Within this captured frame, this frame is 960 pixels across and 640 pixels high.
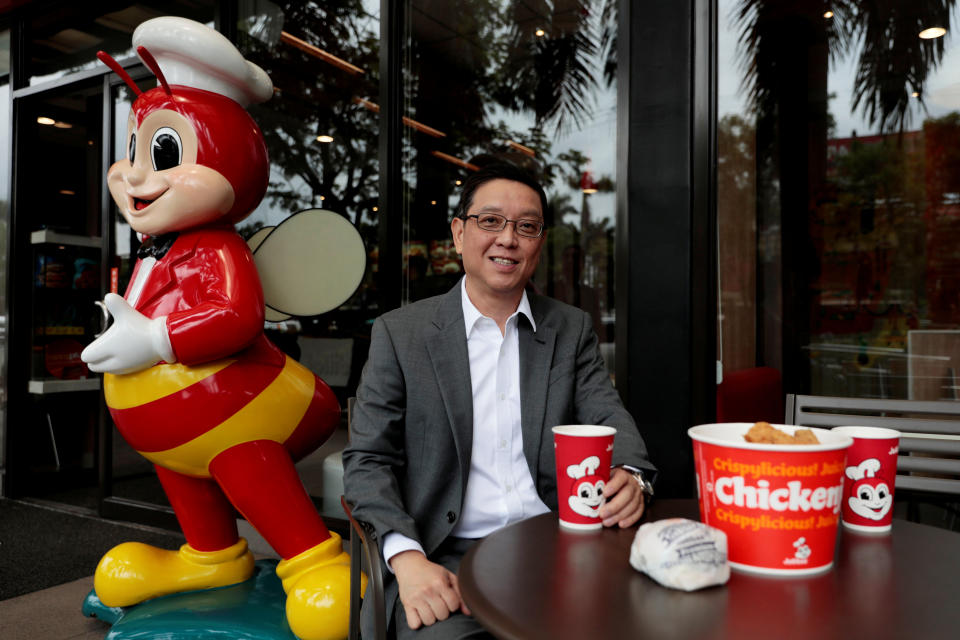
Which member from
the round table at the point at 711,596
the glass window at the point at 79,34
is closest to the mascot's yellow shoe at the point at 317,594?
the round table at the point at 711,596

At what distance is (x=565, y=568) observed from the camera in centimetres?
101

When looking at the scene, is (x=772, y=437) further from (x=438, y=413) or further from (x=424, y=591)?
(x=438, y=413)

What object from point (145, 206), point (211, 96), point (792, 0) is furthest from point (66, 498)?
point (792, 0)

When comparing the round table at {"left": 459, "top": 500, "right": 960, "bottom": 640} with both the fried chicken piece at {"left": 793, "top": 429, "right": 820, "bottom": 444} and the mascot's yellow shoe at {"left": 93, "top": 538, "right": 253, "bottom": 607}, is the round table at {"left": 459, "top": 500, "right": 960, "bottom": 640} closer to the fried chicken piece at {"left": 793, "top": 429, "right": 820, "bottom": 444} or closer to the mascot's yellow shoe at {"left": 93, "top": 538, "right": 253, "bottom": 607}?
the fried chicken piece at {"left": 793, "top": 429, "right": 820, "bottom": 444}

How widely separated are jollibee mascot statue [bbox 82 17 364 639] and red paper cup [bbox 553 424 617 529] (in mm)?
1139

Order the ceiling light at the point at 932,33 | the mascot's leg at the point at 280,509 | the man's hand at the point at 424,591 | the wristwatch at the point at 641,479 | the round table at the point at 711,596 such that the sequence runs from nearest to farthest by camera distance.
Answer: the round table at the point at 711,596 < the man's hand at the point at 424,591 < the wristwatch at the point at 641,479 < the mascot's leg at the point at 280,509 < the ceiling light at the point at 932,33

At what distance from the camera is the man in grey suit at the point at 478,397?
154 centimetres

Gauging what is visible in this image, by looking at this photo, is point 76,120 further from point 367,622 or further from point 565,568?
point 565,568

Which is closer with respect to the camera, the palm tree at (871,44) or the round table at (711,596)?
the round table at (711,596)

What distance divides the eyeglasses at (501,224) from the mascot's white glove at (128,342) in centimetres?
108

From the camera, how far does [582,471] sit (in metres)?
1.17

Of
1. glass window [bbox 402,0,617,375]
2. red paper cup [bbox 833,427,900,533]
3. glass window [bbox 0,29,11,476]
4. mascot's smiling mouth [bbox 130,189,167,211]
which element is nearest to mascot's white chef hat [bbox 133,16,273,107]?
mascot's smiling mouth [bbox 130,189,167,211]

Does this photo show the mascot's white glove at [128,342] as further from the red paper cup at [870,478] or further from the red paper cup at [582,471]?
the red paper cup at [870,478]

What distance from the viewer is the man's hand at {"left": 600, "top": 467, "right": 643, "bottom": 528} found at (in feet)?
4.00
